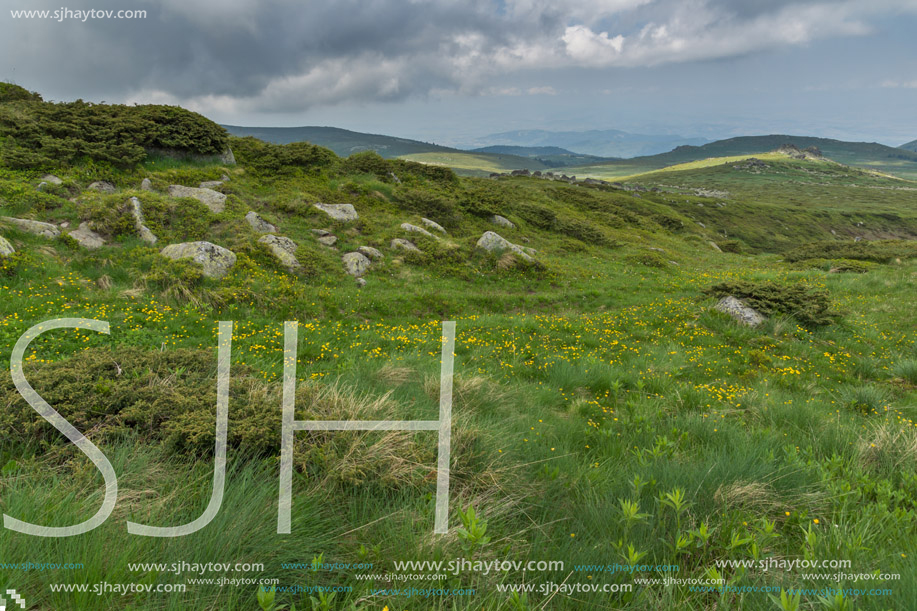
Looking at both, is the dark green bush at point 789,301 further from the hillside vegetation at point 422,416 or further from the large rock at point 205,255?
the large rock at point 205,255

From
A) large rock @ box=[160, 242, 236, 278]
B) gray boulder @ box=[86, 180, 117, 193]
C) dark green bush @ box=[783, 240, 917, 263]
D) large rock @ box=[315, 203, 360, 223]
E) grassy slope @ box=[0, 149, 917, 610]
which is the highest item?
gray boulder @ box=[86, 180, 117, 193]

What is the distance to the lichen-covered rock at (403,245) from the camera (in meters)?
18.5

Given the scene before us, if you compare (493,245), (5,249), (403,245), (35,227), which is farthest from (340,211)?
(5,249)

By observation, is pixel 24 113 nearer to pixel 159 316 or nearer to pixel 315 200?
pixel 315 200

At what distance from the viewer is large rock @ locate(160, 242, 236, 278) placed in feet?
40.4

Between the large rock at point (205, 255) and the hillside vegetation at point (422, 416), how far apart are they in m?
Answer: 0.26

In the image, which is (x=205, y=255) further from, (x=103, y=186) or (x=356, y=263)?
(x=103, y=186)

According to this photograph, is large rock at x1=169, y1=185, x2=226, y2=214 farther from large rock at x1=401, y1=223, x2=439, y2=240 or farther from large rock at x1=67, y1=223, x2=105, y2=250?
large rock at x1=401, y1=223, x2=439, y2=240

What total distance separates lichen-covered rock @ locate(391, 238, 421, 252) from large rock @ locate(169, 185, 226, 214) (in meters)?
7.36

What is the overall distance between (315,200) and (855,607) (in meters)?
22.3

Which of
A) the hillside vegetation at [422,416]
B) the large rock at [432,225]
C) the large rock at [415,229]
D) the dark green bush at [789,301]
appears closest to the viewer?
the hillside vegetation at [422,416]

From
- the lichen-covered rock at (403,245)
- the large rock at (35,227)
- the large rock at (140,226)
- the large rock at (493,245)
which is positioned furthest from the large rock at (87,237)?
the large rock at (493,245)

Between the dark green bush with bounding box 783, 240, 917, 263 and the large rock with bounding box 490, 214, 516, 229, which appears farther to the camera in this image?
the dark green bush with bounding box 783, 240, 917, 263

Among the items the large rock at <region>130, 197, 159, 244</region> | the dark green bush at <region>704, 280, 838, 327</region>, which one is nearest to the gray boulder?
the large rock at <region>130, 197, 159, 244</region>
